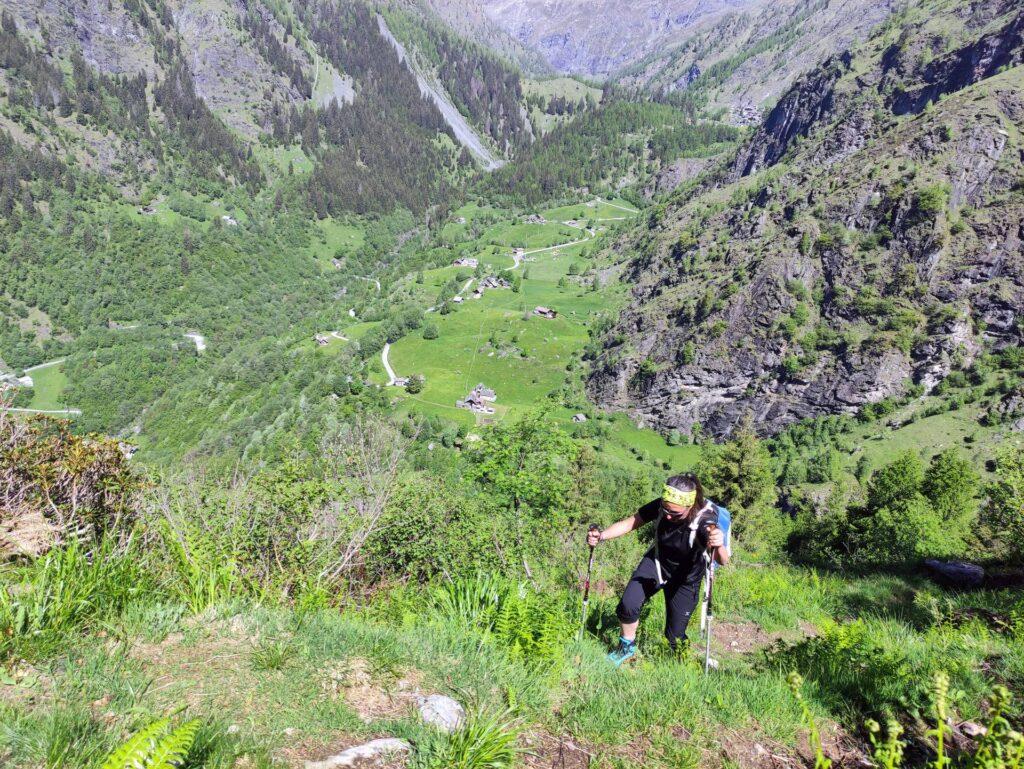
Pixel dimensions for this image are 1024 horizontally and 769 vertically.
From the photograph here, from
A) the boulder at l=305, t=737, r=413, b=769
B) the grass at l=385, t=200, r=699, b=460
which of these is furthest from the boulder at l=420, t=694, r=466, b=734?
the grass at l=385, t=200, r=699, b=460

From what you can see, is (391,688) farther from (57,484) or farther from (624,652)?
(57,484)

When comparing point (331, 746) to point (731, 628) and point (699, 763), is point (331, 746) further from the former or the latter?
point (731, 628)

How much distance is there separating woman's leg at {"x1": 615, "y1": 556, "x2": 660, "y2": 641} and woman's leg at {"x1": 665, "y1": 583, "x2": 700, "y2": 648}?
220mm

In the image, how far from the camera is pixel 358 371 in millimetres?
132750

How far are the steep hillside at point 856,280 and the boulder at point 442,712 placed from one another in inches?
4687

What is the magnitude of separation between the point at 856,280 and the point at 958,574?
121 m

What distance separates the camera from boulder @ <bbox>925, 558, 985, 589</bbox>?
10336mm

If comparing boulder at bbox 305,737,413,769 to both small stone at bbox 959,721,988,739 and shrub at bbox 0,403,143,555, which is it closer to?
small stone at bbox 959,721,988,739

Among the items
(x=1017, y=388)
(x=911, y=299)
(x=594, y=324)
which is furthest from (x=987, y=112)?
(x=594, y=324)

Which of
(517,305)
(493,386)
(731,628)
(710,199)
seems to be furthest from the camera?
(710,199)

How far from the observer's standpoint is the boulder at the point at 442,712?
12.3 ft

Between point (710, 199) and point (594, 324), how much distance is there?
66.6 meters

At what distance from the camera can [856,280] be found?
10981 cm

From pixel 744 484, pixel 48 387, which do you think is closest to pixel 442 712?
pixel 744 484
